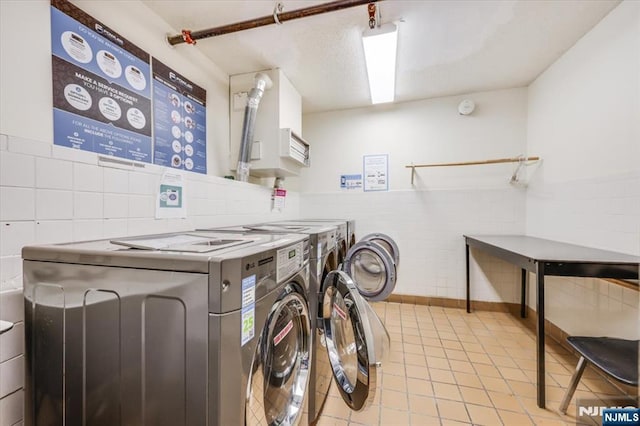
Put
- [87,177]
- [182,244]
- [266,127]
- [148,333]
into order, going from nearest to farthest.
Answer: [148,333]
[182,244]
[87,177]
[266,127]

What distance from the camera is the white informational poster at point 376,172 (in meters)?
3.46

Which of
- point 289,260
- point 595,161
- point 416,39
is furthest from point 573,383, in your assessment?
point 416,39

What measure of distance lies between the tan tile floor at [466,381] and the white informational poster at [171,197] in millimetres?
1497

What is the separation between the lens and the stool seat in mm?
1210

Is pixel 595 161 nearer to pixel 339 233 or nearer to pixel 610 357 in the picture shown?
pixel 610 357

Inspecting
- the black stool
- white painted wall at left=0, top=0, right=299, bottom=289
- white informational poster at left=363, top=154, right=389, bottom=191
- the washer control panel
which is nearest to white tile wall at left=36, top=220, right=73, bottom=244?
white painted wall at left=0, top=0, right=299, bottom=289

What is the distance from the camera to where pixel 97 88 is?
1.41m

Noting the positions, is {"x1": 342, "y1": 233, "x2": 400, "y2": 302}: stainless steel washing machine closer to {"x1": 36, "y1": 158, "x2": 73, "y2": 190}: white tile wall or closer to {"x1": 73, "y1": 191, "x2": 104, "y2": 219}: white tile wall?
{"x1": 73, "y1": 191, "x2": 104, "y2": 219}: white tile wall

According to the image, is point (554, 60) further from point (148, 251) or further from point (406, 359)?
point (148, 251)

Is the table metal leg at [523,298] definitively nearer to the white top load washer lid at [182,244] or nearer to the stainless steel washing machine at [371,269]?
the stainless steel washing machine at [371,269]

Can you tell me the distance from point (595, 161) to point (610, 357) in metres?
1.44

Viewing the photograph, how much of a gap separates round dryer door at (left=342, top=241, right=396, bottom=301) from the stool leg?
1.17 meters

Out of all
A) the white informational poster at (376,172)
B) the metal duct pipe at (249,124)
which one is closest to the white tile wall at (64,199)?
the metal duct pipe at (249,124)

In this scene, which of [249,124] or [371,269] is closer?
[249,124]
